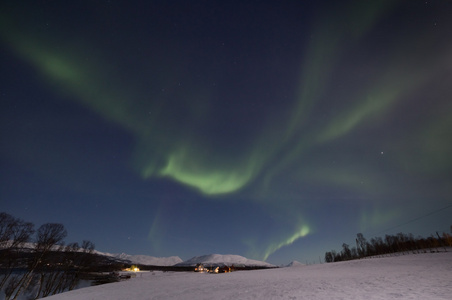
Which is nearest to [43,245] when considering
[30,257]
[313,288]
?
[30,257]

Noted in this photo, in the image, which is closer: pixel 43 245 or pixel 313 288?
pixel 313 288

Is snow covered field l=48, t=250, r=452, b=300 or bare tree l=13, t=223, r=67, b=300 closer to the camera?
snow covered field l=48, t=250, r=452, b=300

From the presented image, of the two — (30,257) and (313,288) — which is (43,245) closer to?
(30,257)

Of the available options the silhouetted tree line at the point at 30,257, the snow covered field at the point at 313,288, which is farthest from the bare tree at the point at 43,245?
the snow covered field at the point at 313,288

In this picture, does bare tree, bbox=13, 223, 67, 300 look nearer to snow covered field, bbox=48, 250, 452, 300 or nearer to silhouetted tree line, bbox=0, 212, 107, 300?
silhouetted tree line, bbox=0, 212, 107, 300

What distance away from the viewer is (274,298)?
46.5ft

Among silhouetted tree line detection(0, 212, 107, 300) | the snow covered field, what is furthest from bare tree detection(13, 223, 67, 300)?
the snow covered field

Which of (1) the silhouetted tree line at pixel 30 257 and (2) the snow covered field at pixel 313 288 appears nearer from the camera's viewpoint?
(2) the snow covered field at pixel 313 288

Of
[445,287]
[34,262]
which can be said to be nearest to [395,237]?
[445,287]

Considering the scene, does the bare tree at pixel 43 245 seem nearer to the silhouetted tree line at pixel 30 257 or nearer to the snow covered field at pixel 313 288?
the silhouetted tree line at pixel 30 257

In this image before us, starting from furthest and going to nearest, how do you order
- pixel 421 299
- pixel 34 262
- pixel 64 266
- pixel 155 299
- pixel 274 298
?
1. pixel 64 266
2. pixel 34 262
3. pixel 155 299
4. pixel 274 298
5. pixel 421 299

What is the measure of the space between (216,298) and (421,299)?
12.4 meters

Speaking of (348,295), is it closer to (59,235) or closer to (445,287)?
(445,287)

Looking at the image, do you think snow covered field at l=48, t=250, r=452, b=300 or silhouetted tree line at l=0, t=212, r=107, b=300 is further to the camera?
silhouetted tree line at l=0, t=212, r=107, b=300
